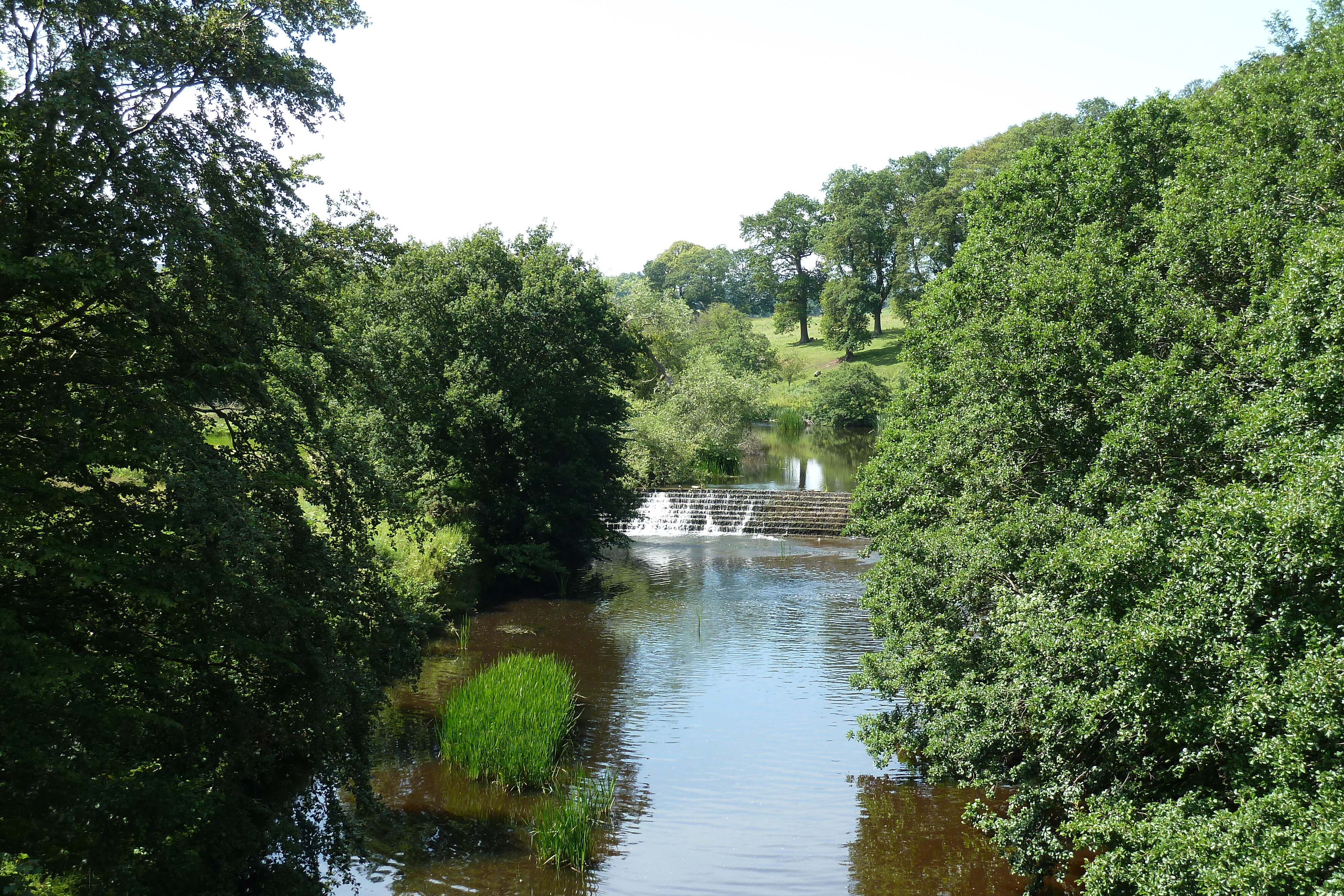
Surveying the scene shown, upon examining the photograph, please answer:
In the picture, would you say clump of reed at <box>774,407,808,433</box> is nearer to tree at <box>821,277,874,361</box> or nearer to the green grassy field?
the green grassy field

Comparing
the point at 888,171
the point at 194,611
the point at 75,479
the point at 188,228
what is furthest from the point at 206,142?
the point at 888,171

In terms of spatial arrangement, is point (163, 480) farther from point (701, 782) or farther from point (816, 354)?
point (816, 354)

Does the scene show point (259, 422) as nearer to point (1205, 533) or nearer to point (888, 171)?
point (1205, 533)

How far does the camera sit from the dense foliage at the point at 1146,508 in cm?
769

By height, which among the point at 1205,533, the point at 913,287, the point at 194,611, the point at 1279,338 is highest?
the point at 913,287

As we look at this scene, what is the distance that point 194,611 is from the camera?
918cm

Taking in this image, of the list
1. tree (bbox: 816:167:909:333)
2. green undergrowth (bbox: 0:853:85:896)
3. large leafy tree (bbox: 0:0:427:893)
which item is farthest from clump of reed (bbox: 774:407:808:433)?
green undergrowth (bbox: 0:853:85:896)

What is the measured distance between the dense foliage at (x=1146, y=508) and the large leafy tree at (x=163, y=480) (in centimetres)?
768

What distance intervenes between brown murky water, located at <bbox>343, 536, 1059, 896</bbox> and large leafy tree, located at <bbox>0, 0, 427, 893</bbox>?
8.48ft

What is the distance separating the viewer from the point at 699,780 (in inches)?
564

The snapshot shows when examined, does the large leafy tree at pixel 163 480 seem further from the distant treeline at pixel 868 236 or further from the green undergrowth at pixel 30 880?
the distant treeline at pixel 868 236

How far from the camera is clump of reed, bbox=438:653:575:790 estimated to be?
13586 millimetres

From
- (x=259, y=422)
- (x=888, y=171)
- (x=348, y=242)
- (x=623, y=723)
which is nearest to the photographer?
(x=259, y=422)

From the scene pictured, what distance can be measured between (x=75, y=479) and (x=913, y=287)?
8159cm
